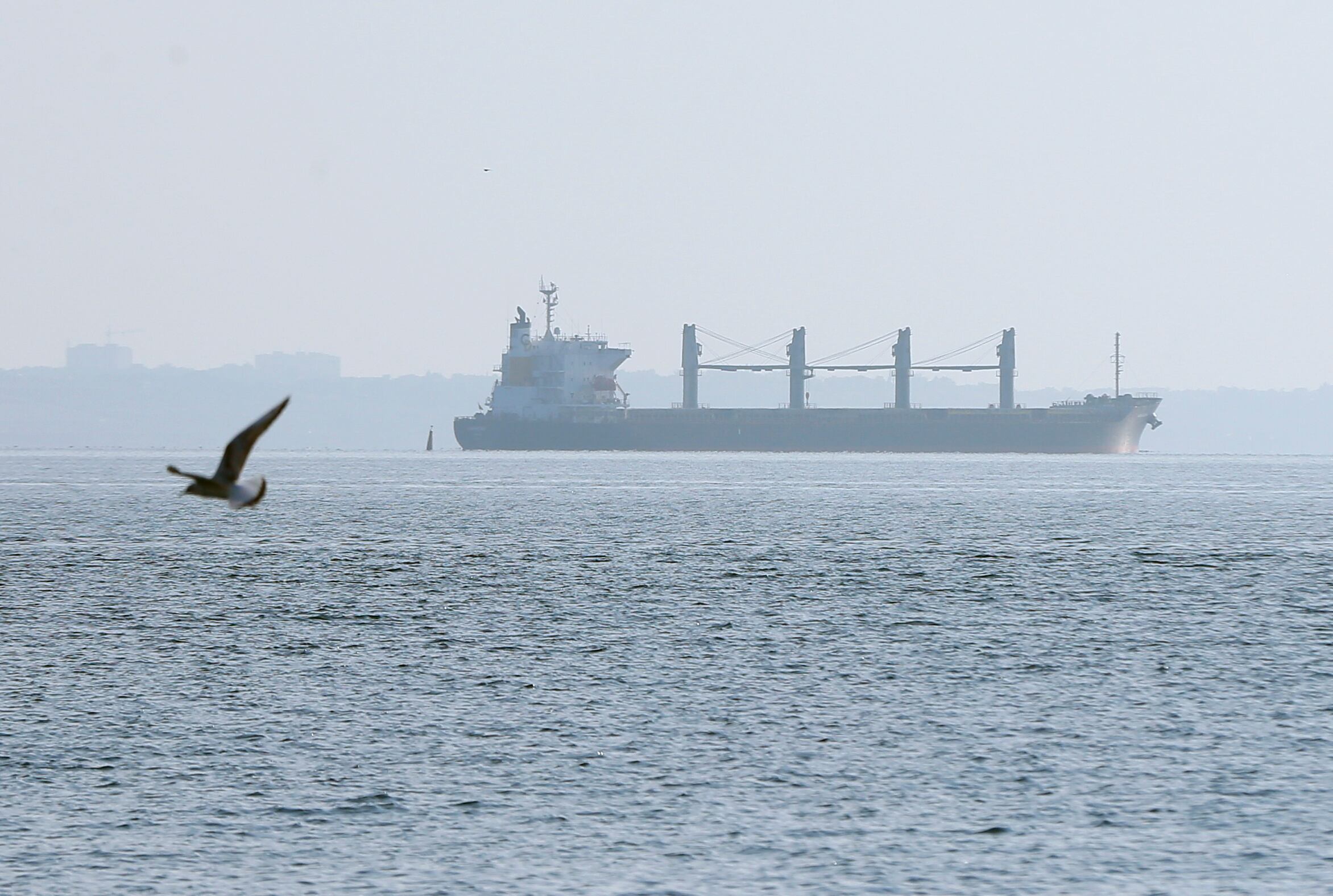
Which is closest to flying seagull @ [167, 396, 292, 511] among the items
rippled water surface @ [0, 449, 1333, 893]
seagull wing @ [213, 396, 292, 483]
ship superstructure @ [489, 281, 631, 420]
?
seagull wing @ [213, 396, 292, 483]

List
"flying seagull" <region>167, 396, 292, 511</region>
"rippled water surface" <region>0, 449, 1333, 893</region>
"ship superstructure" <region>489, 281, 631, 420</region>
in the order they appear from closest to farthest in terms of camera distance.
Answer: "flying seagull" <region>167, 396, 292, 511</region>, "rippled water surface" <region>0, 449, 1333, 893</region>, "ship superstructure" <region>489, 281, 631, 420</region>

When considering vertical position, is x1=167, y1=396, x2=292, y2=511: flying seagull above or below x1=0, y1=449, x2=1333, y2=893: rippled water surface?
above

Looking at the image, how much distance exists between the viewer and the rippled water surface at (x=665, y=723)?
15188mm

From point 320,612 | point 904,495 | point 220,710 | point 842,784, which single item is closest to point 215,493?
point 842,784

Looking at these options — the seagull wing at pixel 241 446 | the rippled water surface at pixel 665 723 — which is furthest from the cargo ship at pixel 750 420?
the seagull wing at pixel 241 446

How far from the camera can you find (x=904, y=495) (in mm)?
94750

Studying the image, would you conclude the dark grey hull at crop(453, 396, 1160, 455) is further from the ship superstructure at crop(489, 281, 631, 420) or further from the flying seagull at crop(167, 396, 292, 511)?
the flying seagull at crop(167, 396, 292, 511)

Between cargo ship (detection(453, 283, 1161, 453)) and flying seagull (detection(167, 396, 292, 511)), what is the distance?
513ft

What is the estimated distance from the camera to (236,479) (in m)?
7.12

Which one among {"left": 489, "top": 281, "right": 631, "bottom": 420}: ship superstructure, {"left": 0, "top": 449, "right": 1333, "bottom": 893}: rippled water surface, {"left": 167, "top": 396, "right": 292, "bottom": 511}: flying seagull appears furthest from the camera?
{"left": 489, "top": 281, "right": 631, "bottom": 420}: ship superstructure

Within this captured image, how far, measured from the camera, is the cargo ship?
16412cm

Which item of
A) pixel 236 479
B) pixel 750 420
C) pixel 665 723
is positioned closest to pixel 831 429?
pixel 750 420

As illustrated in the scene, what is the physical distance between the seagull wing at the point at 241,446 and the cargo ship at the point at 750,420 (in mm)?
156259

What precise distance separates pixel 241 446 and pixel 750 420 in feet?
534
